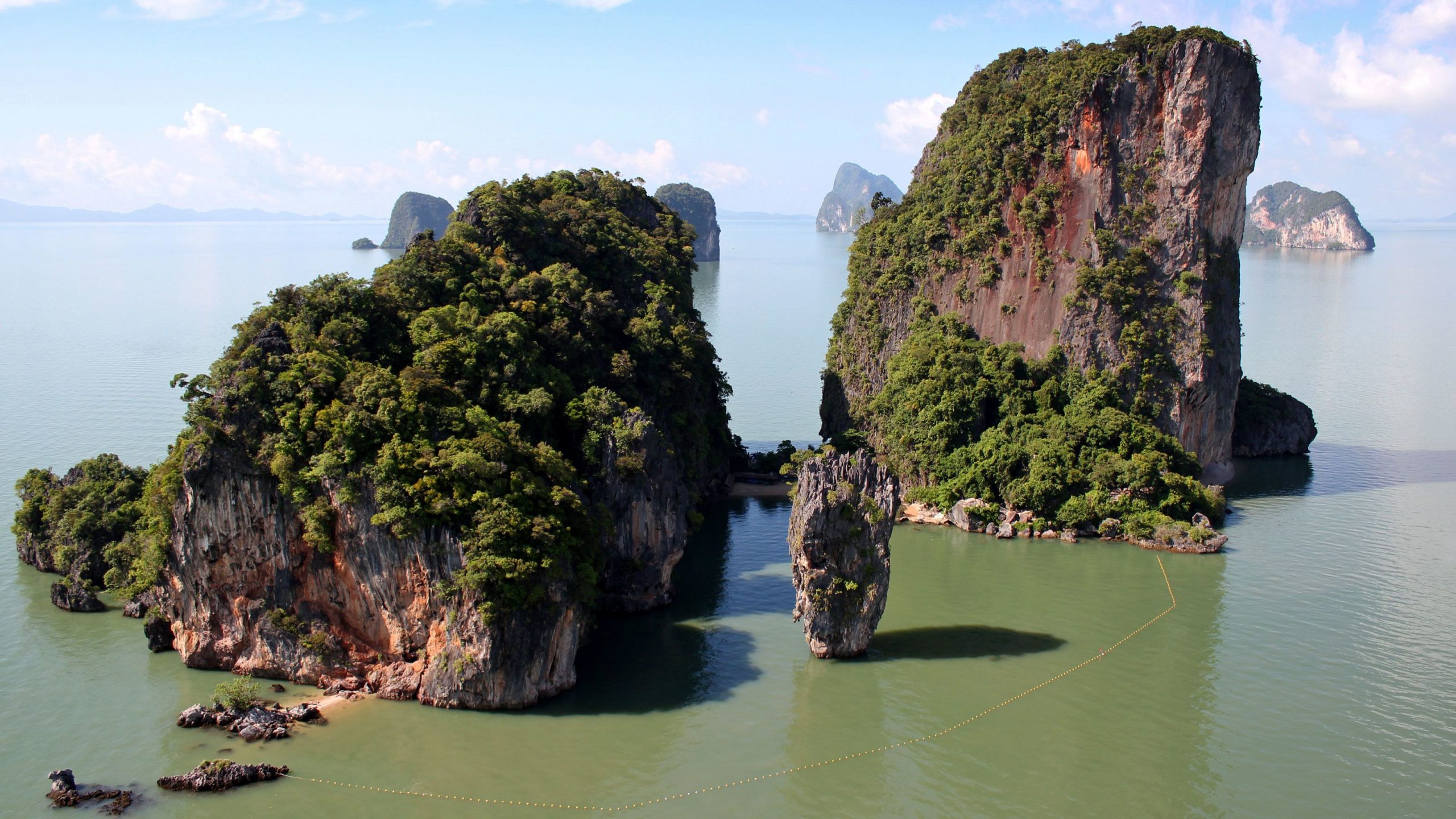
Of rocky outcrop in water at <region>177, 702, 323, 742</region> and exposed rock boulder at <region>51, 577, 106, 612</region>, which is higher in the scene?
exposed rock boulder at <region>51, 577, 106, 612</region>

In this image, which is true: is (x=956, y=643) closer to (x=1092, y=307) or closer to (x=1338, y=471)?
(x=1092, y=307)

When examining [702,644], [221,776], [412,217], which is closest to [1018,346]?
[702,644]

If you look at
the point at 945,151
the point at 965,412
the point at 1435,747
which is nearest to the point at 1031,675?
the point at 1435,747

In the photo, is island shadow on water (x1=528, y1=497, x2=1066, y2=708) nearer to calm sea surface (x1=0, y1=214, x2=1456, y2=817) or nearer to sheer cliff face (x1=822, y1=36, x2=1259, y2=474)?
calm sea surface (x1=0, y1=214, x2=1456, y2=817)

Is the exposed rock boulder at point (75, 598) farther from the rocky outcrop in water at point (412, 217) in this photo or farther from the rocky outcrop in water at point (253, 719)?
the rocky outcrop in water at point (412, 217)

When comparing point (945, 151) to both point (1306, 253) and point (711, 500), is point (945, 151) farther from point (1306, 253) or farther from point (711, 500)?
point (1306, 253)

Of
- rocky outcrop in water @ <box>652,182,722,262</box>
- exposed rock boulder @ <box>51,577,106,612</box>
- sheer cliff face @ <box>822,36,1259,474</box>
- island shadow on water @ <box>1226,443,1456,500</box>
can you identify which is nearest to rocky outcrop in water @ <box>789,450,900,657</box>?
sheer cliff face @ <box>822,36,1259,474</box>
